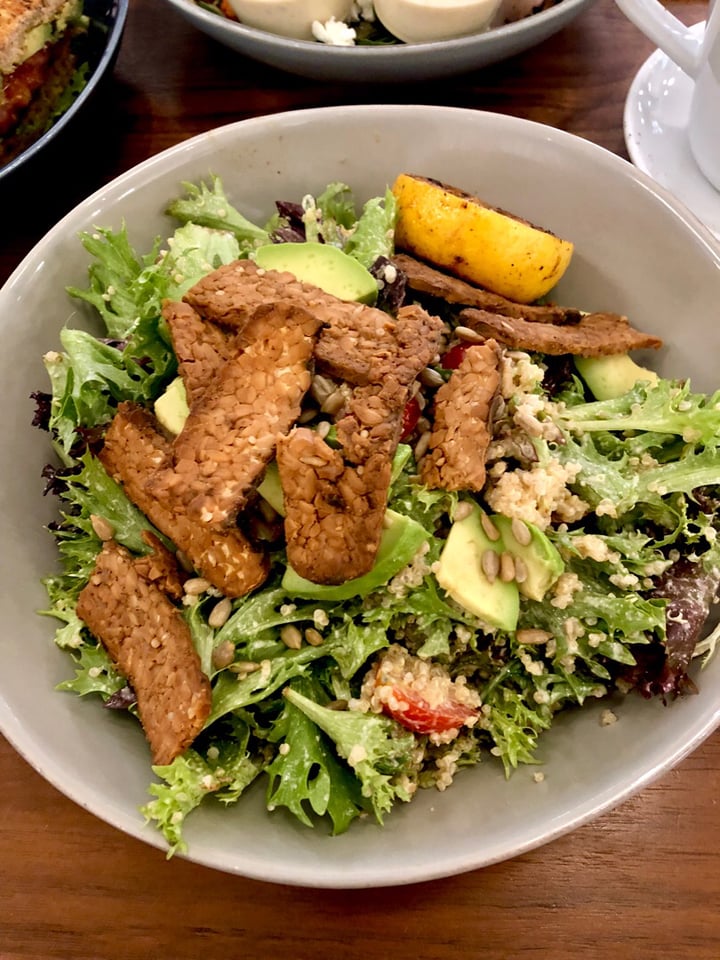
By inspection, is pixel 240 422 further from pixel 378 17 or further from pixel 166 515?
pixel 378 17

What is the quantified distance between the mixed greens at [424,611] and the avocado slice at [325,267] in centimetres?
9

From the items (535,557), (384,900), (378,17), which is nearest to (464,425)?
(535,557)

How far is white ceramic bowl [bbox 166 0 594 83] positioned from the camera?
222 cm

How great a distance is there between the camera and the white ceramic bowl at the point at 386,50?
222 cm

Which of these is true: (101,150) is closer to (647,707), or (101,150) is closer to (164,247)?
(164,247)

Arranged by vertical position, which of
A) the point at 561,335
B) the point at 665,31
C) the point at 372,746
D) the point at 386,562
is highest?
the point at 665,31

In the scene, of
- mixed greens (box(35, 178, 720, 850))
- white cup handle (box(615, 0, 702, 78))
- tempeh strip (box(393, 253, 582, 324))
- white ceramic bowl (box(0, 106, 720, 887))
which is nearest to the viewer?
white ceramic bowl (box(0, 106, 720, 887))

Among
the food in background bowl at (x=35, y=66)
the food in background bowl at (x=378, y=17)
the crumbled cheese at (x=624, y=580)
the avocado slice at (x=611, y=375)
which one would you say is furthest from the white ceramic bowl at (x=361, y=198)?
the food in background bowl at (x=35, y=66)

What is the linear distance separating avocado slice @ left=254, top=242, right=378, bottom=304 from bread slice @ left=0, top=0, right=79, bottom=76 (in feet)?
3.89

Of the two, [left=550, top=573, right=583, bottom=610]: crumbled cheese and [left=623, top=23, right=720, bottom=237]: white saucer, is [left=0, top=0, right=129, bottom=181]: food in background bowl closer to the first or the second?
[left=623, top=23, right=720, bottom=237]: white saucer

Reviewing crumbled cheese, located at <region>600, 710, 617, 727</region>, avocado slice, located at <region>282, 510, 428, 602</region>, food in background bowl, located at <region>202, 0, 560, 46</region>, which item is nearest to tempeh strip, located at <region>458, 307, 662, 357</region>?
avocado slice, located at <region>282, 510, 428, 602</region>

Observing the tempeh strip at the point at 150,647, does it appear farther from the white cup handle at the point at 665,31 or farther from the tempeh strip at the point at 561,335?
the white cup handle at the point at 665,31

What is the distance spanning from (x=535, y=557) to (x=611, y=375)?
61 centimetres

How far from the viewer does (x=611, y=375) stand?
1.86 m
